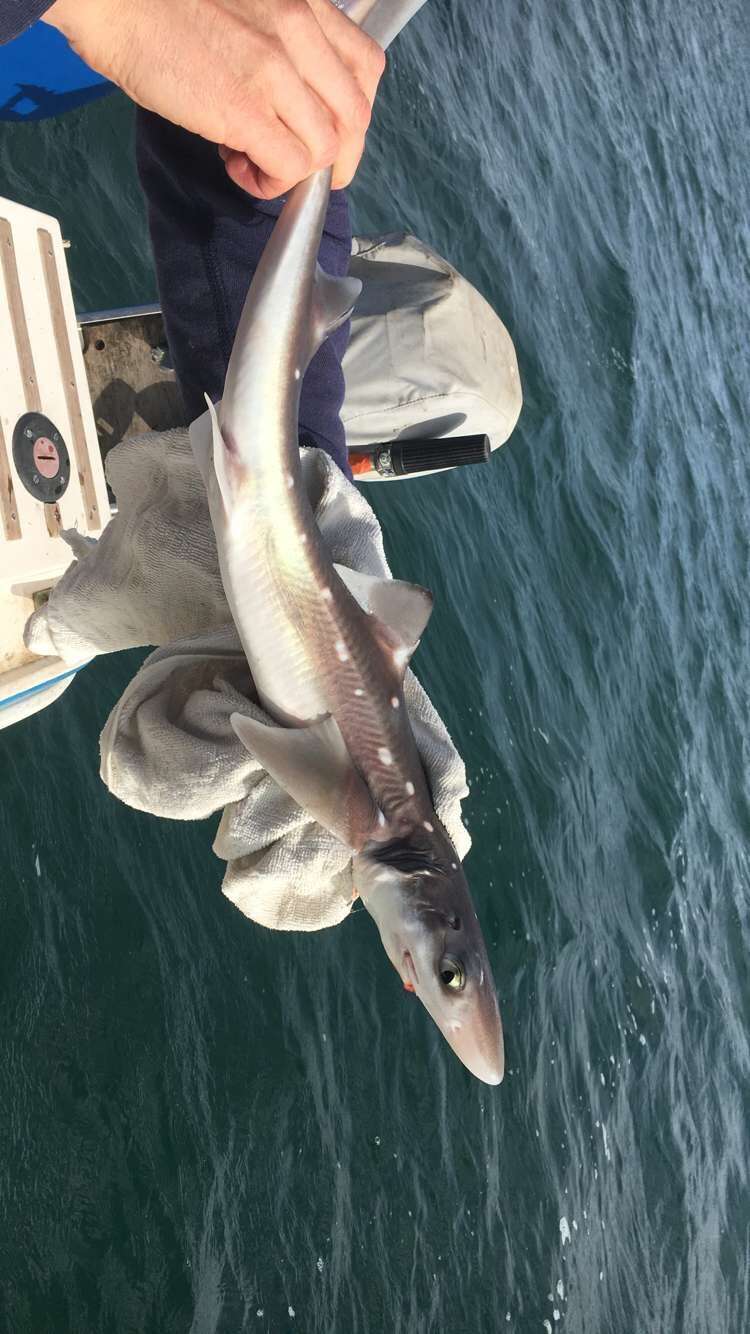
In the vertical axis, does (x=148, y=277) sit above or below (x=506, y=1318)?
above

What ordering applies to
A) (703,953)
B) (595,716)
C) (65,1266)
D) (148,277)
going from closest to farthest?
(65,1266)
(148,277)
(595,716)
(703,953)

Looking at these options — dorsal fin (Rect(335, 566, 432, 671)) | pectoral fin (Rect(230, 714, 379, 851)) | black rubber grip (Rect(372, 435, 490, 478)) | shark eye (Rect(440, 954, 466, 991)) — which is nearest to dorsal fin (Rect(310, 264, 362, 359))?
dorsal fin (Rect(335, 566, 432, 671))

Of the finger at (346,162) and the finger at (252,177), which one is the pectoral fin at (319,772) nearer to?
the finger at (252,177)

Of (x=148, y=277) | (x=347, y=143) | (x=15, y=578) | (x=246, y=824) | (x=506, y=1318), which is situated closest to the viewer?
(x=347, y=143)

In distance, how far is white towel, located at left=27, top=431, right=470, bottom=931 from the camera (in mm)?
2633

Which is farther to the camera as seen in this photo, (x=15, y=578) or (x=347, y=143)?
(x=15, y=578)

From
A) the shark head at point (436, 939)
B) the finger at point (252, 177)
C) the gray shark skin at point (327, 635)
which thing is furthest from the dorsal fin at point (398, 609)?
the finger at point (252, 177)

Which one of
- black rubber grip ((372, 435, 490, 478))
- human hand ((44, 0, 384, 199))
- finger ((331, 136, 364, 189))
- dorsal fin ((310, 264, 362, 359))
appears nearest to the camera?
human hand ((44, 0, 384, 199))

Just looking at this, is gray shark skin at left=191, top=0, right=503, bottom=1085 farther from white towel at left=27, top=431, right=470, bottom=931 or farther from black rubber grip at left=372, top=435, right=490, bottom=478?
black rubber grip at left=372, top=435, right=490, bottom=478

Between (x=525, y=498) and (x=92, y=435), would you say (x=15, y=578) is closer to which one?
(x=92, y=435)

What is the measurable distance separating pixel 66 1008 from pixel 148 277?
15.4 feet

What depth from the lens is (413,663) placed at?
367 inches

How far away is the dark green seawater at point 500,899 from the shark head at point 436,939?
3137 millimetres

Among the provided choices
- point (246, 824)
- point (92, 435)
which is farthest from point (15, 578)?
point (246, 824)
